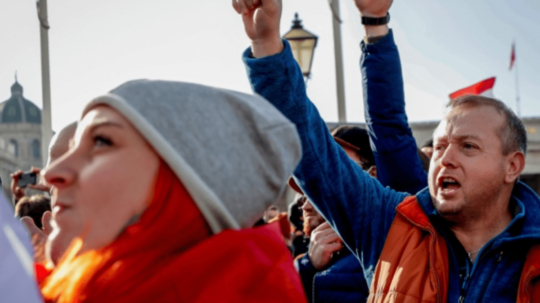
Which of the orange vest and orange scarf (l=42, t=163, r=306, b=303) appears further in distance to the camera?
the orange vest

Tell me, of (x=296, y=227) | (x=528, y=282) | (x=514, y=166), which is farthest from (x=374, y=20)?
(x=296, y=227)

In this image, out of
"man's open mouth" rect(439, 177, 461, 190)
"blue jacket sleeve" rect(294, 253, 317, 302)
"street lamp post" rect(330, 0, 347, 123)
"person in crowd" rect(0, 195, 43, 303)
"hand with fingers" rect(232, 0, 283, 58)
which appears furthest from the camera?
"street lamp post" rect(330, 0, 347, 123)

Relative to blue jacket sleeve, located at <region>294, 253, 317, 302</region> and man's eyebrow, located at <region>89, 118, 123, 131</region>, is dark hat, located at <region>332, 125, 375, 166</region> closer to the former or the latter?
blue jacket sleeve, located at <region>294, 253, 317, 302</region>

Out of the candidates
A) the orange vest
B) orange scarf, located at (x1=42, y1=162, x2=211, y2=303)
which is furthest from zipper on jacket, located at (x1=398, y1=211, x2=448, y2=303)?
orange scarf, located at (x1=42, y1=162, x2=211, y2=303)

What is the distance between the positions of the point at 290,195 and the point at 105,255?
1365 centimetres

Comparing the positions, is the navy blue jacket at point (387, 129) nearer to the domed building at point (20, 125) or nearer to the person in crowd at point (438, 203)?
the person in crowd at point (438, 203)

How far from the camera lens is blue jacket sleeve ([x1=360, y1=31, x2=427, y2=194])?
263 centimetres

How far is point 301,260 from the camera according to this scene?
3.51 meters

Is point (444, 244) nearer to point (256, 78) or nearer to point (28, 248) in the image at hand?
point (256, 78)

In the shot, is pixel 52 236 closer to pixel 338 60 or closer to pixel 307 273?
pixel 307 273

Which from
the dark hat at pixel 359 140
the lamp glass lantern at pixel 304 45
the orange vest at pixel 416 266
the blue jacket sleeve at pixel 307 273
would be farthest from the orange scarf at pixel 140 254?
the lamp glass lantern at pixel 304 45

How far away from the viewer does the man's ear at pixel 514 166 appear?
253 cm

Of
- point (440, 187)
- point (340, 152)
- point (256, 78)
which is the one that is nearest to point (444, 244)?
point (440, 187)

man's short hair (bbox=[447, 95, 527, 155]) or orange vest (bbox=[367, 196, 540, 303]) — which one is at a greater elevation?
man's short hair (bbox=[447, 95, 527, 155])
